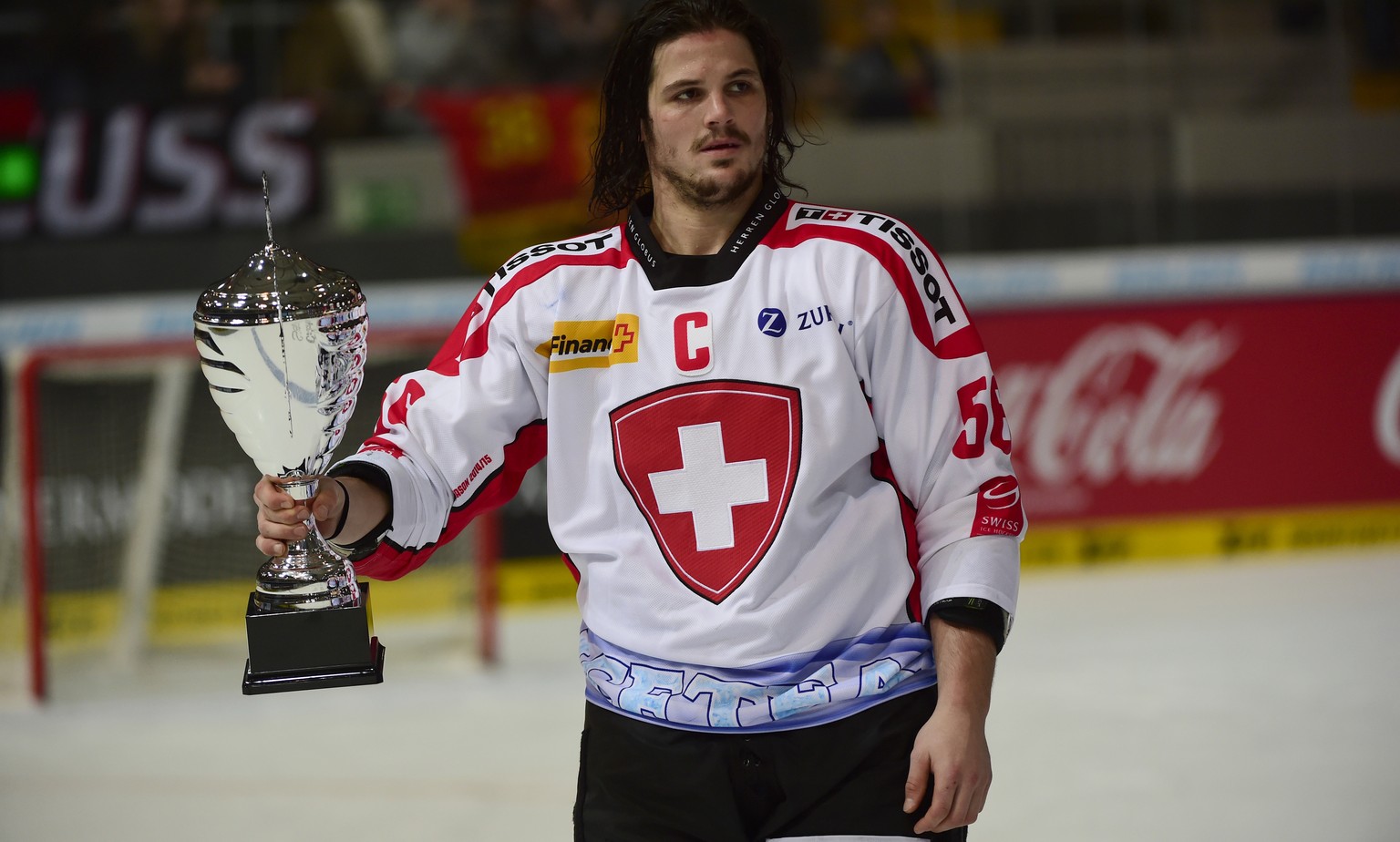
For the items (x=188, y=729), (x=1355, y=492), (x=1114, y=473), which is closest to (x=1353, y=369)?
(x=1355, y=492)

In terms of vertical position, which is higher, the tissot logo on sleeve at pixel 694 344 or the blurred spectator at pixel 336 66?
the blurred spectator at pixel 336 66

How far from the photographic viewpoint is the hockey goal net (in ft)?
16.8

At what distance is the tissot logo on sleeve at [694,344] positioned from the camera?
1709 mm

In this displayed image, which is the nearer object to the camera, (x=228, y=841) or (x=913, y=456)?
(x=913, y=456)

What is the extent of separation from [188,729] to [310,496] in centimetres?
332

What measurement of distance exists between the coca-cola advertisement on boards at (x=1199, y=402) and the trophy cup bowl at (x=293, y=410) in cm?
431

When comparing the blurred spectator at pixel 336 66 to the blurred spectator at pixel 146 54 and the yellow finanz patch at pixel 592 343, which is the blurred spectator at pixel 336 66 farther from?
the yellow finanz patch at pixel 592 343

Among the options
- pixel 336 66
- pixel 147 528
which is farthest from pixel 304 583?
pixel 336 66

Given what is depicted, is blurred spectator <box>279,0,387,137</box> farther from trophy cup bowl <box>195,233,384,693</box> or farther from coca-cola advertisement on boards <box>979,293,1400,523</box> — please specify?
trophy cup bowl <box>195,233,384,693</box>

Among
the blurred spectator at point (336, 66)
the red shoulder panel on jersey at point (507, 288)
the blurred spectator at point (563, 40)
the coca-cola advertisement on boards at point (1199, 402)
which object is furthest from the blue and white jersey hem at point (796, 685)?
the blurred spectator at point (563, 40)

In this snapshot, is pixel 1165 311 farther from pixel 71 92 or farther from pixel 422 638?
pixel 71 92

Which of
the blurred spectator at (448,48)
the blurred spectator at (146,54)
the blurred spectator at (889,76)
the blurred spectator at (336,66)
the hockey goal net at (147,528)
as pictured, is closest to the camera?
the hockey goal net at (147,528)

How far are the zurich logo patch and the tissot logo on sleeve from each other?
6 centimetres

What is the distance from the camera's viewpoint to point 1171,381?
5.79 m
